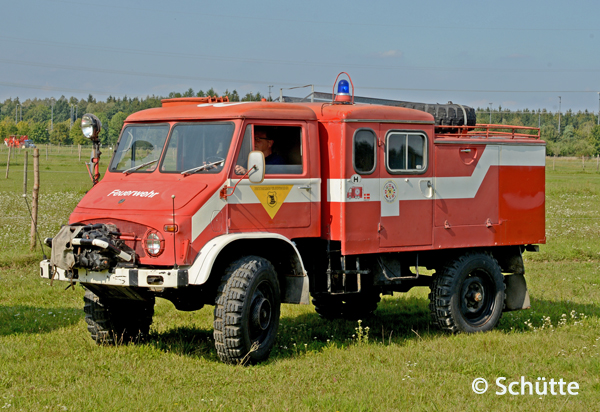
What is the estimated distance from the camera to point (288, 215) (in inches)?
333

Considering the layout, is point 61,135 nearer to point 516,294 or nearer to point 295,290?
point 516,294

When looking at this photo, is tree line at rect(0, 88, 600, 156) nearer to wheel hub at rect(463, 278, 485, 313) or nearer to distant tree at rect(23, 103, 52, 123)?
distant tree at rect(23, 103, 52, 123)

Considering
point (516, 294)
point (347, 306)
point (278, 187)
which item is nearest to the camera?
point (278, 187)

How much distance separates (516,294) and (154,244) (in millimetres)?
5930

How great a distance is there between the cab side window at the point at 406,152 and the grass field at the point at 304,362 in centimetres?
222

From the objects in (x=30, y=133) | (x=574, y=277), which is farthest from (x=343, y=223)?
(x=30, y=133)

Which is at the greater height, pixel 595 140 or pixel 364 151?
pixel 595 140

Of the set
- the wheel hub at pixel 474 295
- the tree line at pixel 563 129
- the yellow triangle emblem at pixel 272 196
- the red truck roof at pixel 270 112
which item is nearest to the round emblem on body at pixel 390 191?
the red truck roof at pixel 270 112

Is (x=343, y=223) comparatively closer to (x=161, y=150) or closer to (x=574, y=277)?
(x=161, y=150)

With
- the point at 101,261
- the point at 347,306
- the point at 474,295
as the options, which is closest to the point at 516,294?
the point at 474,295

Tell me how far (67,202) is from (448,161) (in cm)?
1921

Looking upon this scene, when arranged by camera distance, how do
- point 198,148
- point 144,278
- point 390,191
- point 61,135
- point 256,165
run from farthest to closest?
point 61,135, point 390,191, point 198,148, point 256,165, point 144,278

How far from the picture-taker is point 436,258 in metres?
10.2

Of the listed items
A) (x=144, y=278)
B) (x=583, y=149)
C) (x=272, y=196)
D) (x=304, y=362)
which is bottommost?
(x=304, y=362)
